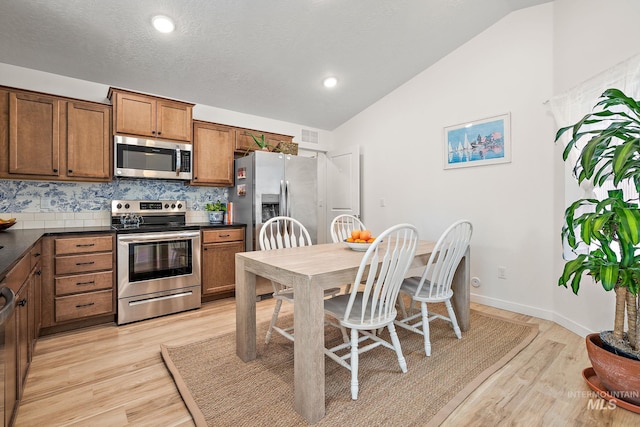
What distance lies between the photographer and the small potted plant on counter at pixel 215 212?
152 inches

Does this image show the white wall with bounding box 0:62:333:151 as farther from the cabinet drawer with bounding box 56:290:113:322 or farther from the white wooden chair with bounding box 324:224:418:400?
the white wooden chair with bounding box 324:224:418:400

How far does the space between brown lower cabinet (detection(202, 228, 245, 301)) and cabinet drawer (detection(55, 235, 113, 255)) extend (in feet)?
2.87

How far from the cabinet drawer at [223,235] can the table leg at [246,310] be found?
1.41 meters

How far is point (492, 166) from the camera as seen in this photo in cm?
331

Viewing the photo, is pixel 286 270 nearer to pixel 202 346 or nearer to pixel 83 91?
pixel 202 346

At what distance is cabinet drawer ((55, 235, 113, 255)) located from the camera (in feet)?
8.48

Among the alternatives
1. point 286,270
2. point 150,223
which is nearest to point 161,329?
point 150,223

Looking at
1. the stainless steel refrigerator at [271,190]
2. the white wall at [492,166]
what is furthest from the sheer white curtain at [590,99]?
the stainless steel refrigerator at [271,190]

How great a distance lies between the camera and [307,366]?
60.9 inches

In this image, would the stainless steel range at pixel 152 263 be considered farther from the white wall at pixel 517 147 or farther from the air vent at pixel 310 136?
the white wall at pixel 517 147

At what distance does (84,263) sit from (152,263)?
0.53 m

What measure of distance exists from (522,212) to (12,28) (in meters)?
4.76

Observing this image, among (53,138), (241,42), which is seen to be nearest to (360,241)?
(241,42)

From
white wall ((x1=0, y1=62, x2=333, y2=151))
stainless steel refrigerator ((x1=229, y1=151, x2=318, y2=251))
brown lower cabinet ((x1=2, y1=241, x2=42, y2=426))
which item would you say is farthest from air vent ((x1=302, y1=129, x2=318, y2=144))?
brown lower cabinet ((x1=2, y1=241, x2=42, y2=426))
